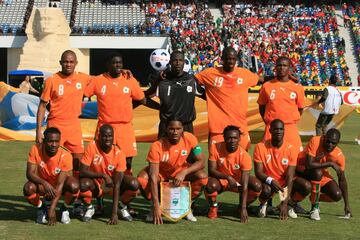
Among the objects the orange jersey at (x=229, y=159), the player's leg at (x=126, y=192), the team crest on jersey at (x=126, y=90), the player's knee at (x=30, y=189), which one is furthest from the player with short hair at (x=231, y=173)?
the player's knee at (x=30, y=189)

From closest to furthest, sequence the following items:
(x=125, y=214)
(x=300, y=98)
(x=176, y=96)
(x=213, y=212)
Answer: (x=125, y=214)
(x=213, y=212)
(x=176, y=96)
(x=300, y=98)

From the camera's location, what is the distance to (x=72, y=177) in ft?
21.6

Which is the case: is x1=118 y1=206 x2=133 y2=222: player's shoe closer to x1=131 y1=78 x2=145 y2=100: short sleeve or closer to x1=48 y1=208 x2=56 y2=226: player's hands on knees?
x1=48 y1=208 x2=56 y2=226: player's hands on knees

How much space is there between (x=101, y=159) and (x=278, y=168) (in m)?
1.84

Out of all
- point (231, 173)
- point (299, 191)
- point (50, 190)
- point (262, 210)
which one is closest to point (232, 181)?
point (231, 173)

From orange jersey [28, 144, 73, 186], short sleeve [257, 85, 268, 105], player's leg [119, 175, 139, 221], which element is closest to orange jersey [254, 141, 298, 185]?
short sleeve [257, 85, 268, 105]

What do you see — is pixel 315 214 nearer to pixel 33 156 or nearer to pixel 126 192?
pixel 126 192

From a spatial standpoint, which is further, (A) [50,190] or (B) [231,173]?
(B) [231,173]

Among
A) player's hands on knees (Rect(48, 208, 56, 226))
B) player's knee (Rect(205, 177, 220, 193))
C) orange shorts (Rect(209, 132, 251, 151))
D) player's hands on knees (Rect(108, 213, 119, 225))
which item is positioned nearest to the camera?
player's hands on knees (Rect(48, 208, 56, 226))

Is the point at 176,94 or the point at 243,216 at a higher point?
the point at 176,94

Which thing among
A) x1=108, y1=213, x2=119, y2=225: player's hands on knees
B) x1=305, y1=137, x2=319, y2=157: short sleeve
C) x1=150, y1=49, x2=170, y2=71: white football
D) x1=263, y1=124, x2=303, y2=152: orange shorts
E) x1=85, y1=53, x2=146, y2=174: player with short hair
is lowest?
x1=108, y1=213, x2=119, y2=225: player's hands on knees

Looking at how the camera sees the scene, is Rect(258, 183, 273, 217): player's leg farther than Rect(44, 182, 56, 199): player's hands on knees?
Yes

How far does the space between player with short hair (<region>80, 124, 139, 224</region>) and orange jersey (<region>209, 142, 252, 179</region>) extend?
89 cm

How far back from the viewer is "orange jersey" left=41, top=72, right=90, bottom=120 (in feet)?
23.3
